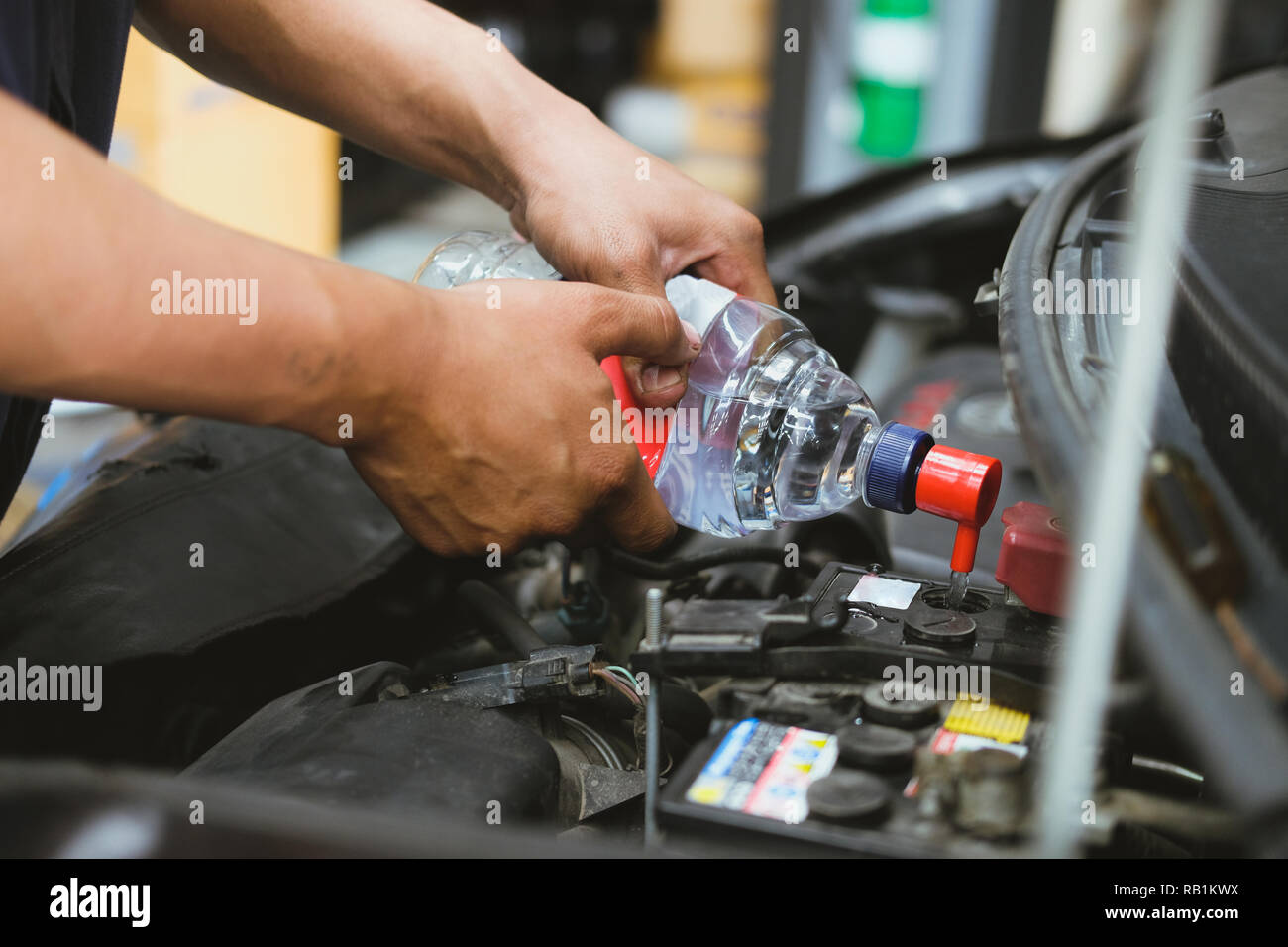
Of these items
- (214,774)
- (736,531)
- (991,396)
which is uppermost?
(991,396)

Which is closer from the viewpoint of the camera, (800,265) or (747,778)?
(747,778)

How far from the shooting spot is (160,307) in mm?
589

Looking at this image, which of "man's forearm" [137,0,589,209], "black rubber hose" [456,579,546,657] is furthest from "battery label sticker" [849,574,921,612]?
"man's forearm" [137,0,589,209]

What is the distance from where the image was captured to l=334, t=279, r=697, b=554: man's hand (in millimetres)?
716

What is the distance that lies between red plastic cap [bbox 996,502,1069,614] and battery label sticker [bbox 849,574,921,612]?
66mm

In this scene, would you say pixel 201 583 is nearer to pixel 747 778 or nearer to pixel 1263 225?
pixel 747 778

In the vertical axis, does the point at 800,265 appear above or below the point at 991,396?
above

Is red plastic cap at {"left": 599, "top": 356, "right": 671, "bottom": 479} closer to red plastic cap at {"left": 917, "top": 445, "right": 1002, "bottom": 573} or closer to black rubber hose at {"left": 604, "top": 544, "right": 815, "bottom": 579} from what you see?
black rubber hose at {"left": 604, "top": 544, "right": 815, "bottom": 579}

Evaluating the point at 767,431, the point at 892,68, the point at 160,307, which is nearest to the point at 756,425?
the point at 767,431

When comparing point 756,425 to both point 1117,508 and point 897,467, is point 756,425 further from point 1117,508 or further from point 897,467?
point 1117,508

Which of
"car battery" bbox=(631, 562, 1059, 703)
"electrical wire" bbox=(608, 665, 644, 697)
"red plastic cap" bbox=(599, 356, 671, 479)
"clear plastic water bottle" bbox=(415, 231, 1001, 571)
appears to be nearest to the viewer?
"car battery" bbox=(631, 562, 1059, 703)
